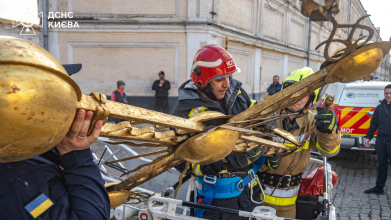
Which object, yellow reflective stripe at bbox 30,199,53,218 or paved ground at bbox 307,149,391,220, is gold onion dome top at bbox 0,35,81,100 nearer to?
yellow reflective stripe at bbox 30,199,53,218

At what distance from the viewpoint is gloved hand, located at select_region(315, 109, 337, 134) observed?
226cm

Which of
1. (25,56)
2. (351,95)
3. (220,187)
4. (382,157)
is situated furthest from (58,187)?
(351,95)

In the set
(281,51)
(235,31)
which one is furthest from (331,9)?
(281,51)

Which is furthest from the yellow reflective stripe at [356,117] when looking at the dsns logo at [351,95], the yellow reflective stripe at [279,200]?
the yellow reflective stripe at [279,200]

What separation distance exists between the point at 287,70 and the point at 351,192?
49.6 feet

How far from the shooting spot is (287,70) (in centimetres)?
1923

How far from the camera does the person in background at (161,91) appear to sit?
36.5 feet

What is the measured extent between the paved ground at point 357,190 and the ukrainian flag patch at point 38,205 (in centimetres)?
280

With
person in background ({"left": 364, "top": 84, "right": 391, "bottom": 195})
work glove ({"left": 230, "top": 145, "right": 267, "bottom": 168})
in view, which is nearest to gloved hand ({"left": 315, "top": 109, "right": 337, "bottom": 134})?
work glove ({"left": 230, "top": 145, "right": 267, "bottom": 168})

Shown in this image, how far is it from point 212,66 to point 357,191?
452cm

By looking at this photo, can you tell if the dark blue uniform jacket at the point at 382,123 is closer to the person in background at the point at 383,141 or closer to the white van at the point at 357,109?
the person in background at the point at 383,141

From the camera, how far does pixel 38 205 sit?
1.00 meters

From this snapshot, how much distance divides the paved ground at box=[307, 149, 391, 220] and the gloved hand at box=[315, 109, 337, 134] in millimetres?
2526

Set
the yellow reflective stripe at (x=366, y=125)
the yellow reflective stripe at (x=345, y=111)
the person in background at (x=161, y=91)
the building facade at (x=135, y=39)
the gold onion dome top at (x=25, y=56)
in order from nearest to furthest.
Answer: the gold onion dome top at (x=25, y=56) → the yellow reflective stripe at (x=366, y=125) → the yellow reflective stripe at (x=345, y=111) → the person in background at (x=161, y=91) → the building facade at (x=135, y=39)
